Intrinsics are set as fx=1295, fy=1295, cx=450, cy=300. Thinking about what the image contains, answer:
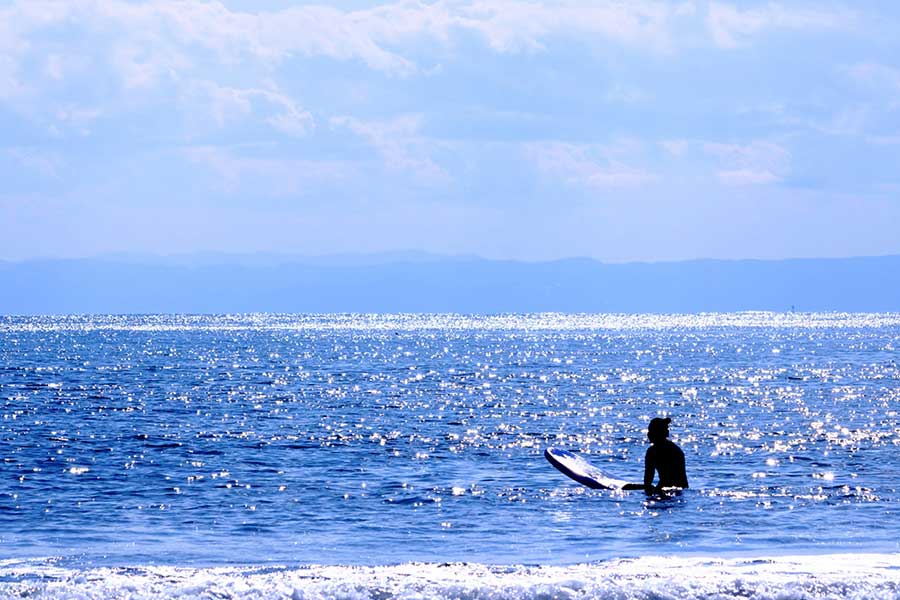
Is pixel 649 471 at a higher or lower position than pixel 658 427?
lower

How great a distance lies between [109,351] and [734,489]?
121208 mm

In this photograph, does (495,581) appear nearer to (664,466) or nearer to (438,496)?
(664,466)

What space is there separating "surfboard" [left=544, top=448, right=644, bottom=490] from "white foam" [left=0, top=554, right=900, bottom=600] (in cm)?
887

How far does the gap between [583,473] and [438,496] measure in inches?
149

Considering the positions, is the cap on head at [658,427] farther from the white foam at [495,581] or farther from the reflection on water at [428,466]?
the white foam at [495,581]

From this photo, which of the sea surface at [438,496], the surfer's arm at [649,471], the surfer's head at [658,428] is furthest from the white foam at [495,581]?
the surfer's arm at [649,471]

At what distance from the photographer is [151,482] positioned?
105ft

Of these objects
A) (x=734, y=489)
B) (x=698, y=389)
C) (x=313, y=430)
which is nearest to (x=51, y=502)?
(x=734, y=489)

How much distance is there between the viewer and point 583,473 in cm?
3042

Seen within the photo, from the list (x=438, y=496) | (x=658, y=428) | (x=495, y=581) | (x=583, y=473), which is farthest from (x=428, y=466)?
(x=495, y=581)

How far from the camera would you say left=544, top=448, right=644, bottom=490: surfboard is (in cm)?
2900

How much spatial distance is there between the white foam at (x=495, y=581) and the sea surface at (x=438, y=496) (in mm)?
53

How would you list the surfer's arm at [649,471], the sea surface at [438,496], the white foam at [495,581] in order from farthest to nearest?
the surfer's arm at [649,471]
the sea surface at [438,496]
the white foam at [495,581]

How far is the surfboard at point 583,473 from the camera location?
2900cm
